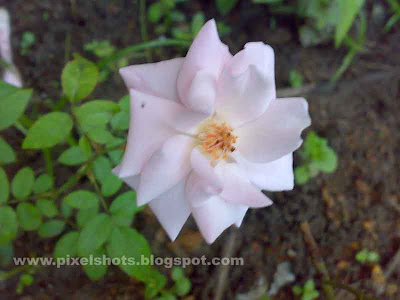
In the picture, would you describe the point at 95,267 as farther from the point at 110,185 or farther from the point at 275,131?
the point at 275,131

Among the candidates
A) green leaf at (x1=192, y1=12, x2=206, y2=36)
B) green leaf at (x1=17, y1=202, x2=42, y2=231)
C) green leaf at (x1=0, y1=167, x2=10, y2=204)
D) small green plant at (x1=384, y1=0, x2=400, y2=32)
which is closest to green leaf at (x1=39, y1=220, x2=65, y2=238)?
green leaf at (x1=17, y1=202, x2=42, y2=231)

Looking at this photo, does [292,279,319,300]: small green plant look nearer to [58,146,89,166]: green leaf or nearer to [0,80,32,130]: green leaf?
[58,146,89,166]: green leaf

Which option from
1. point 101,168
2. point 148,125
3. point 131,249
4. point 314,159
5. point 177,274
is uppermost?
point 148,125

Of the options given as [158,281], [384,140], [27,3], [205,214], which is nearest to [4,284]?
[158,281]

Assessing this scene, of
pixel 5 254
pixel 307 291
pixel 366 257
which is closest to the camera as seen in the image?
pixel 5 254

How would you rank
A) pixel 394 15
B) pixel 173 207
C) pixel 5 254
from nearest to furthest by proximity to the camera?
1. pixel 173 207
2. pixel 5 254
3. pixel 394 15

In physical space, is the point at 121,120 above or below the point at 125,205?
above

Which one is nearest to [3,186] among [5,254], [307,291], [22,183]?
[22,183]
